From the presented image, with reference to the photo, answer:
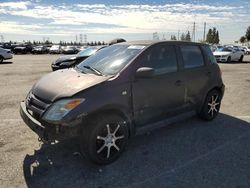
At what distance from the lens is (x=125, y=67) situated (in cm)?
395

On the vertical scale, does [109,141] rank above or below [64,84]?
below

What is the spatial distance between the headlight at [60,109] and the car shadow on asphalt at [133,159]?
41 centimetres

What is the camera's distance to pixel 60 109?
11.1 feet

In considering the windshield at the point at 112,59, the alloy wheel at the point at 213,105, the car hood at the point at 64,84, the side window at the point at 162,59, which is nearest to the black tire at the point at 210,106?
the alloy wheel at the point at 213,105

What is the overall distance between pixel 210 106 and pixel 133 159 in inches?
99.6

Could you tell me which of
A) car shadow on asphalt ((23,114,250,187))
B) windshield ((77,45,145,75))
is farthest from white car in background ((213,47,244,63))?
windshield ((77,45,145,75))

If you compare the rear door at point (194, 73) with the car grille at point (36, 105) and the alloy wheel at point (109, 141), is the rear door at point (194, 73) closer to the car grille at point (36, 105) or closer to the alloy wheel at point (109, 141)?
the alloy wheel at point (109, 141)

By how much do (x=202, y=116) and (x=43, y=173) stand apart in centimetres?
353

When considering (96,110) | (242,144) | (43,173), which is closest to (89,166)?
(43,173)

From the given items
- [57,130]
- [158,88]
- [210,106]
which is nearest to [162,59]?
[158,88]

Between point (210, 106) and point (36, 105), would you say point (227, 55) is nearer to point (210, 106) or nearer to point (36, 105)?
point (210, 106)

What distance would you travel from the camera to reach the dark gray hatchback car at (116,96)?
344 cm

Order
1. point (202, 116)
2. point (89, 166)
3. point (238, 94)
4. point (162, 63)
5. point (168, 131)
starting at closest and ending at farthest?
point (89, 166), point (162, 63), point (168, 131), point (202, 116), point (238, 94)

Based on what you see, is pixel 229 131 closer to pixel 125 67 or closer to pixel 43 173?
pixel 125 67
